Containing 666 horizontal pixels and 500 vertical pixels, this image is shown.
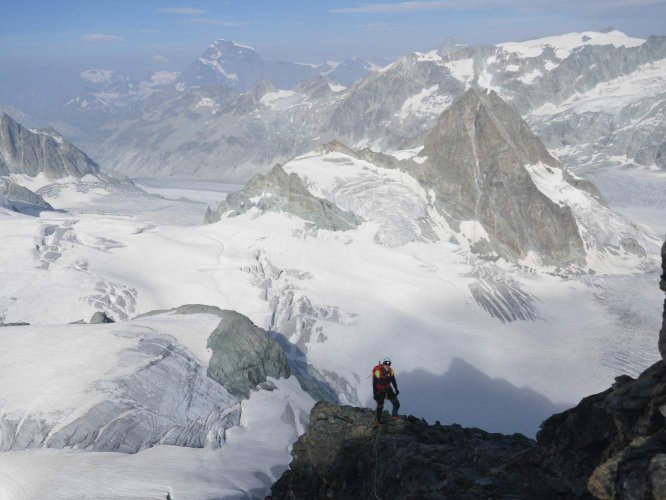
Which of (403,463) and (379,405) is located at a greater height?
(379,405)

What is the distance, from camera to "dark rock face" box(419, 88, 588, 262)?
9694cm

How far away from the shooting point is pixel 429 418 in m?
54.9

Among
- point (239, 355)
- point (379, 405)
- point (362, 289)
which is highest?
point (379, 405)

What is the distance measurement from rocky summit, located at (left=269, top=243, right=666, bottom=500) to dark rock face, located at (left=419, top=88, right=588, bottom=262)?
7655 centimetres

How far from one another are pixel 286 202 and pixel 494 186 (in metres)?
34.2

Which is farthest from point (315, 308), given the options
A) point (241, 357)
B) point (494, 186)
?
point (494, 186)

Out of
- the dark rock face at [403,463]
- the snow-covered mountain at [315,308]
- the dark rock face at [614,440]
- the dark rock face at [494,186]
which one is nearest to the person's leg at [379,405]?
the dark rock face at [403,463]

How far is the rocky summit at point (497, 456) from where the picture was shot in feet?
40.9

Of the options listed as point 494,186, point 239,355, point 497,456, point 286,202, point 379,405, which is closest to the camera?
point 497,456

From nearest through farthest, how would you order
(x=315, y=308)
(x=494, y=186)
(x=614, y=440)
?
(x=614, y=440) → (x=315, y=308) → (x=494, y=186)

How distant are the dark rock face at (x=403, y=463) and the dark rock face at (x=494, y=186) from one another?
250 ft

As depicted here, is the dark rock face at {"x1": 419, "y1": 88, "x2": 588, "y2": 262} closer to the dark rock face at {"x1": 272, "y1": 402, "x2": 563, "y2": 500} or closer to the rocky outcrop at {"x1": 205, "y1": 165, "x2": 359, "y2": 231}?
the rocky outcrop at {"x1": 205, "y1": 165, "x2": 359, "y2": 231}

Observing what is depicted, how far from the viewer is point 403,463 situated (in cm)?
1808

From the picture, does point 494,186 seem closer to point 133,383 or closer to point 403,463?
point 133,383
